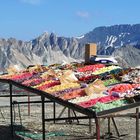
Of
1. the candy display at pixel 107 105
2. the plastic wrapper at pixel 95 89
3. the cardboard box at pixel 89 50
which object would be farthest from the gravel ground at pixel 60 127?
the candy display at pixel 107 105

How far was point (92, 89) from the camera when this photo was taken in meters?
10.3

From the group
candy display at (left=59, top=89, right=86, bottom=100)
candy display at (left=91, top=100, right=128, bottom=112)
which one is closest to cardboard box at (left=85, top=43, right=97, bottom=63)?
candy display at (left=59, top=89, right=86, bottom=100)

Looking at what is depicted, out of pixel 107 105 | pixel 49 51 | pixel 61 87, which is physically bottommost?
pixel 107 105

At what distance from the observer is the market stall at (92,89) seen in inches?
344

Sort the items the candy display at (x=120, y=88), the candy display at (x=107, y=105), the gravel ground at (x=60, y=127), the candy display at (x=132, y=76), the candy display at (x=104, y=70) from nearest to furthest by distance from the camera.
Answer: the candy display at (x=107, y=105), the candy display at (x=120, y=88), the candy display at (x=132, y=76), the candy display at (x=104, y=70), the gravel ground at (x=60, y=127)

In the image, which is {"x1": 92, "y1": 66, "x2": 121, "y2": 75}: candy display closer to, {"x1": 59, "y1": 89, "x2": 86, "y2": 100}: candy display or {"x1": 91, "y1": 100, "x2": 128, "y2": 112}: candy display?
{"x1": 59, "y1": 89, "x2": 86, "y2": 100}: candy display

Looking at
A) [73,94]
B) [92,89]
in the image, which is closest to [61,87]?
[73,94]

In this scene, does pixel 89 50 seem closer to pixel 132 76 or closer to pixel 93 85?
pixel 132 76

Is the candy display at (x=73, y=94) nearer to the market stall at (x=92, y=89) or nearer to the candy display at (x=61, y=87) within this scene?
the market stall at (x=92, y=89)

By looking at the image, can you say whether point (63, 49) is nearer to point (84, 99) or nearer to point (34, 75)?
point (34, 75)

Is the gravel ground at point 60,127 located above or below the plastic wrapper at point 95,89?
below

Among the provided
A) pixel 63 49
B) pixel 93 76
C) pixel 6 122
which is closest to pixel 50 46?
pixel 63 49

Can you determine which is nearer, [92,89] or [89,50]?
[92,89]

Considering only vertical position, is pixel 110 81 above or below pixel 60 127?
above
